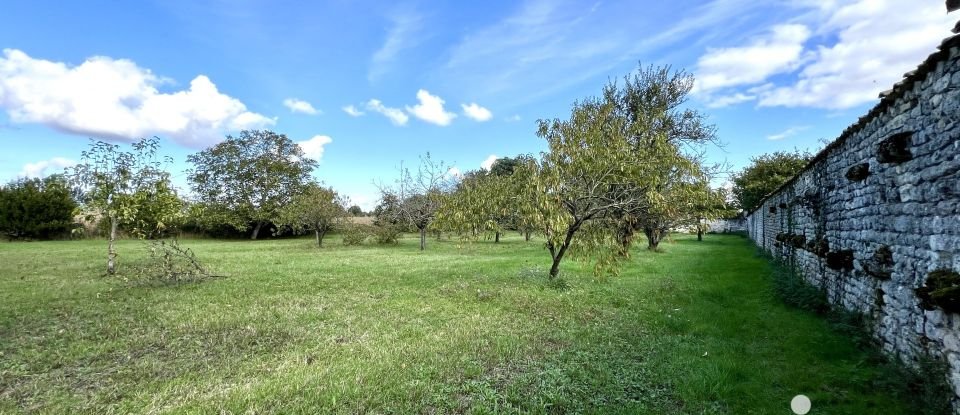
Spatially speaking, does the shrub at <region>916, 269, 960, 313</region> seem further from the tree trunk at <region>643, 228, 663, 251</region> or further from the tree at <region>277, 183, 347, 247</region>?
the tree at <region>277, 183, 347, 247</region>

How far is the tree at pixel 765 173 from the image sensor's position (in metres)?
35.2

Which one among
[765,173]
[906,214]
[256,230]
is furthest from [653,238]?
[256,230]

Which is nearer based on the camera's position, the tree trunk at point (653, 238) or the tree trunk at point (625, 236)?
the tree trunk at point (625, 236)

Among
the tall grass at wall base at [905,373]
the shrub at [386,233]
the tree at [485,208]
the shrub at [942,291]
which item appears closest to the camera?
the shrub at [942,291]

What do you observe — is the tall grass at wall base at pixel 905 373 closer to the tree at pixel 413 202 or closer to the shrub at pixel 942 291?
the shrub at pixel 942 291

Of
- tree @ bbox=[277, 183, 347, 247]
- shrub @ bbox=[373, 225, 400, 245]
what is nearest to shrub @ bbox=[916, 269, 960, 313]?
shrub @ bbox=[373, 225, 400, 245]

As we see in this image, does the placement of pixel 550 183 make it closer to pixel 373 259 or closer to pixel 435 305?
pixel 435 305

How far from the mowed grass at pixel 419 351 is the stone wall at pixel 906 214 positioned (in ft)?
2.11

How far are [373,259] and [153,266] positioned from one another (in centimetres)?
644

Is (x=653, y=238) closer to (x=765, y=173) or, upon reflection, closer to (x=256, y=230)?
(x=765, y=173)

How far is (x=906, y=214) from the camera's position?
4559 millimetres

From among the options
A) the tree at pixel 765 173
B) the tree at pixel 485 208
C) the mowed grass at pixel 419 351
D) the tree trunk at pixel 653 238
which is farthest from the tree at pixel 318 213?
the tree at pixel 765 173

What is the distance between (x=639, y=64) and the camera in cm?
2005

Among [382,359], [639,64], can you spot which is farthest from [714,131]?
[382,359]
